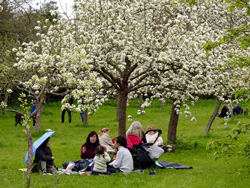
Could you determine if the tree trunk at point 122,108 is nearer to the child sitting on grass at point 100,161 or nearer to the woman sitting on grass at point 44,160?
Result: the child sitting on grass at point 100,161

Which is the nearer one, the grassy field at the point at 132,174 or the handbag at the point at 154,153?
the grassy field at the point at 132,174

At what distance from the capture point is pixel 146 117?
97.5 ft

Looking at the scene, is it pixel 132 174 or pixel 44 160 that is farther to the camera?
pixel 44 160

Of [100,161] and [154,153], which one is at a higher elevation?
[154,153]

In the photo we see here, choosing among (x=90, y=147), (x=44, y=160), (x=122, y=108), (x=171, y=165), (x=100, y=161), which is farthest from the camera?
(x=122, y=108)

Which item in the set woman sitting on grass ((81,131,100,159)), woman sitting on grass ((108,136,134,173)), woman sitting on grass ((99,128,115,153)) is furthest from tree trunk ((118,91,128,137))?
woman sitting on grass ((108,136,134,173))

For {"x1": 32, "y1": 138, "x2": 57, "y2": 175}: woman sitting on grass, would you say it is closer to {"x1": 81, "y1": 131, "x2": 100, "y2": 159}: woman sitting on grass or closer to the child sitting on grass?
{"x1": 81, "y1": 131, "x2": 100, "y2": 159}: woman sitting on grass

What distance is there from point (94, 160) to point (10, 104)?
83.8 feet

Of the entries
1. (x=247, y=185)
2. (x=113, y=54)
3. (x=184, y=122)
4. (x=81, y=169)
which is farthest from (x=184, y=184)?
(x=184, y=122)

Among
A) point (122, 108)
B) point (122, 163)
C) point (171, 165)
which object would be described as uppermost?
point (122, 108)

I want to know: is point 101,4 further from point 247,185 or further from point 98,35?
point 247,185

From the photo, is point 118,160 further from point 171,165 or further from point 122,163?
point 171,165

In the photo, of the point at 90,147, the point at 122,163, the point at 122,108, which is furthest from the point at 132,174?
the point at 122,108

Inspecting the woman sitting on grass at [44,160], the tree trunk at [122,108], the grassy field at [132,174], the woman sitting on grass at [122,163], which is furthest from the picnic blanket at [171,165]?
the woman sitting on grass at [44,160]
